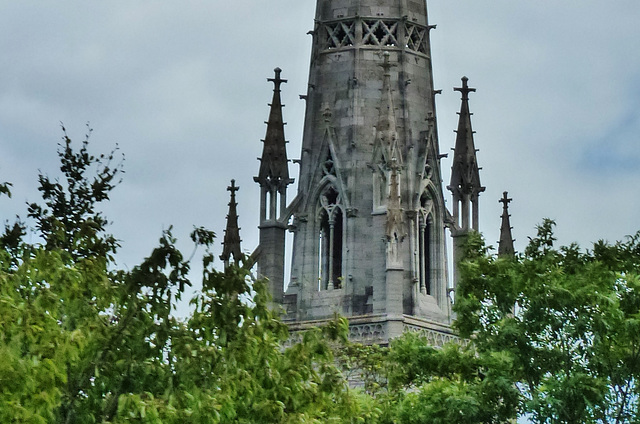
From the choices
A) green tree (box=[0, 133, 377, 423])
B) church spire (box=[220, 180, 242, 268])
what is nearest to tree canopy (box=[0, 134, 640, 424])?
green tree (box=[0, 133, 377, 423])

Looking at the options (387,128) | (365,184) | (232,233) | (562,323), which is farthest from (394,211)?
(562,323)

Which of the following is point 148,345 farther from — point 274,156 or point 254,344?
point 274,156

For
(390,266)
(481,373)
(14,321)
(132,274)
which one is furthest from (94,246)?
(390,266)

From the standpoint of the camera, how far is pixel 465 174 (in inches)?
2960

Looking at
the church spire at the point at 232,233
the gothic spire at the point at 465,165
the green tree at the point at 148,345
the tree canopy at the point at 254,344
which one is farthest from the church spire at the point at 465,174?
the green tree at the point at 148,345

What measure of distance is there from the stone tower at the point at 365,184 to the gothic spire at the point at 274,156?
4cm

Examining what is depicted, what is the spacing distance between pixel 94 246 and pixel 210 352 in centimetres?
375

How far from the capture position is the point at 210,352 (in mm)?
34281

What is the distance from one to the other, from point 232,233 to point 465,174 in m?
9.08

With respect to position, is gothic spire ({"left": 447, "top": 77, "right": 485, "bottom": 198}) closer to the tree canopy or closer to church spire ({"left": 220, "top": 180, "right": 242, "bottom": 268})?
church spire ({"left": 220, "top": 180, "right": 242, "bottom": 268})

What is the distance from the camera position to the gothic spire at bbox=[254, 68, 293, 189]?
73.8 metres

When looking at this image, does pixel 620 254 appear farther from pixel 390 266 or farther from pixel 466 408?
pixel 390 266

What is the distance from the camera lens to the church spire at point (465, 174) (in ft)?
245

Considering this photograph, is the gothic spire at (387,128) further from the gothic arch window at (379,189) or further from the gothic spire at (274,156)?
the gothic spire at (274,156)
